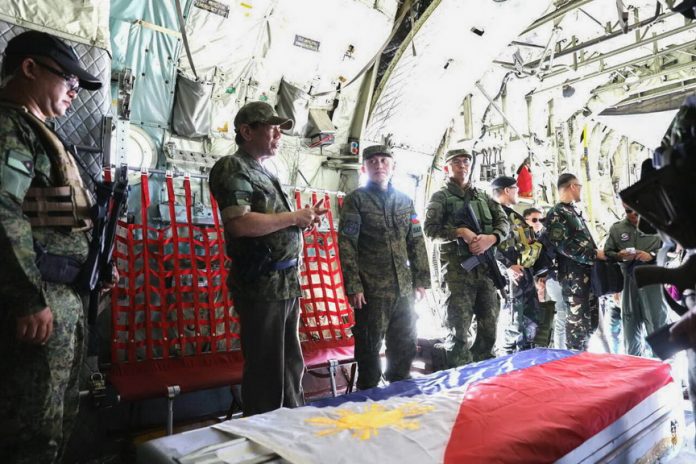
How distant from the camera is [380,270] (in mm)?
2762

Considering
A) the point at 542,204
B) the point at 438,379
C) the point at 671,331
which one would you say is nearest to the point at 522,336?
the point at 438,379

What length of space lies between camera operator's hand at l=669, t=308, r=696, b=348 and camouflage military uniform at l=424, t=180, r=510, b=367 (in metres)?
1.97

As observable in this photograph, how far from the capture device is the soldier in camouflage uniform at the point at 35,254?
126 cm

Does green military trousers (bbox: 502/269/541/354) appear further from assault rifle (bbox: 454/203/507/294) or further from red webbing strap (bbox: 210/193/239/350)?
red webbing strap (bbox: 210/193/239/350)

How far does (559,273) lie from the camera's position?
4.05 meters

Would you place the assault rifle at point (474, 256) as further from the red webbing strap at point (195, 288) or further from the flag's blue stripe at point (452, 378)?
the red webbing strap at point (195, 288)

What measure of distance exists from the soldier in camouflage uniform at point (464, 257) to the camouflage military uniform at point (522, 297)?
0.84 m

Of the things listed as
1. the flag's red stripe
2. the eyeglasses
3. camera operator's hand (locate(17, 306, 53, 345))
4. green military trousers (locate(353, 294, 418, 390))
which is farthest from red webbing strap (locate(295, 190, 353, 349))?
camera operator's hand (locate(17, 306, 53, 345))

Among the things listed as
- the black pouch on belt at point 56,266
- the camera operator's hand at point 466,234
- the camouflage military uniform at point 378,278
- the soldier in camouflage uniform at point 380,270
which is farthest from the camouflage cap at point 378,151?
the black pouch on belt at point 56,266

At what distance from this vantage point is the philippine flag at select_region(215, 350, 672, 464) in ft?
4.42

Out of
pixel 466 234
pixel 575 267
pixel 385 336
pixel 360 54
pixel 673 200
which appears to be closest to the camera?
pixel 673 200

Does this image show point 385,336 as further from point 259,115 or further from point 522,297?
point 522,297

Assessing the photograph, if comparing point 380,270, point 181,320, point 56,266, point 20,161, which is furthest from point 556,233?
point 20,161

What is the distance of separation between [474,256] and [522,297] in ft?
4.38
